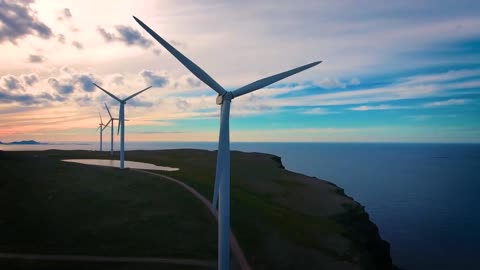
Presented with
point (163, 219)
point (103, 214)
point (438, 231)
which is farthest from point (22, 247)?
point (438, 231)

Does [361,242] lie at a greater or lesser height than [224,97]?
lesser

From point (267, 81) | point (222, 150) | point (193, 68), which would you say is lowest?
point (222, 150)

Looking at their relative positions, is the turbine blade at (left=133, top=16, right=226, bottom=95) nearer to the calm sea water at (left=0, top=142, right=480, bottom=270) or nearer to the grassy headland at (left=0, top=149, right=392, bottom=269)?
the grassy headland at (left=0, top=149, right=392, bottom=269)

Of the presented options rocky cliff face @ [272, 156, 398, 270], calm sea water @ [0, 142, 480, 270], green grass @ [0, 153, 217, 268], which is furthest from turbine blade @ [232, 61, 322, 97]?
calm sea water @ [0, 142, 480, 270]

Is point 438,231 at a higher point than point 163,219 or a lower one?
lower

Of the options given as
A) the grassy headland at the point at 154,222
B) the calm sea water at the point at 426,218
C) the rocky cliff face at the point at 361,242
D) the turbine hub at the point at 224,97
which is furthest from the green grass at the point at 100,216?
the calm sea water at the point at 426,218

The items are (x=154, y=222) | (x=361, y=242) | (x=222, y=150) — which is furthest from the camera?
(x=361, y=242)

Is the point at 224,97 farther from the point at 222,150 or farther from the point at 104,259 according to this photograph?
the point at 104,259

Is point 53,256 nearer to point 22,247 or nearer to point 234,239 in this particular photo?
point 22,247

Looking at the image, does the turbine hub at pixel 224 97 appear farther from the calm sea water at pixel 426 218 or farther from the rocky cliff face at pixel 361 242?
the calm sea water at pixel 426 218

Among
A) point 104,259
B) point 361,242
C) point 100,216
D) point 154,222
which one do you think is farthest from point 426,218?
point 104,259
